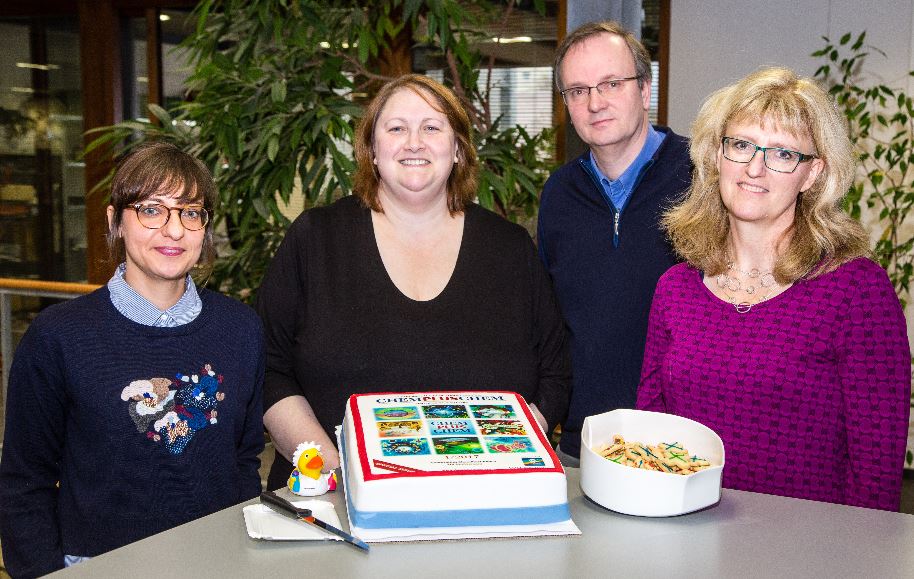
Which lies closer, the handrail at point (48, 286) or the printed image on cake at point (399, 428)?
the printed image on cake at point (399, 428)

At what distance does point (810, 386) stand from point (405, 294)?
80cm

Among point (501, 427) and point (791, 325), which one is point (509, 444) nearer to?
point (501, 427)

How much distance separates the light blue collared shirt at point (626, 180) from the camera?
7.10 ft

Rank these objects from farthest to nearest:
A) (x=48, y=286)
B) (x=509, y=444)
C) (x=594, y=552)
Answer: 1. (x=48, y=286)
2. (x=509, y=444)
3. (x=594, y=552)

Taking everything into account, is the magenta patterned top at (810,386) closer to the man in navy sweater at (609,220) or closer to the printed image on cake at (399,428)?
the man in navy sweater at (609,220)

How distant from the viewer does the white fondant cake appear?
115 centimetres

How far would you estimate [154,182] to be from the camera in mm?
1637

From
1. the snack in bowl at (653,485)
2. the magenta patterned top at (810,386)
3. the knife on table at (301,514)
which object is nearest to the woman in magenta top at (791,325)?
the magenta patterned top at (810,386)

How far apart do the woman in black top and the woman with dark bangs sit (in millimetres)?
189

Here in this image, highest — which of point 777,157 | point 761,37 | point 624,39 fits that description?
point 761,37

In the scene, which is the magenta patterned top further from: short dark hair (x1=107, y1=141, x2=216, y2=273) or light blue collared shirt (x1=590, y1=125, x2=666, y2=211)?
short dark hair (x1=107, y1=141, x2=216, y2=273)

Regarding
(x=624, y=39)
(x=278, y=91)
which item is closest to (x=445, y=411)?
(x=624, y=39)

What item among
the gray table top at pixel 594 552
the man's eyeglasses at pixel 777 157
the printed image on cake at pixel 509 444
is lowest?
the gray table top at pixel 594 552

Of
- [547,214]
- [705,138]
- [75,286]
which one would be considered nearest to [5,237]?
[75,286]
